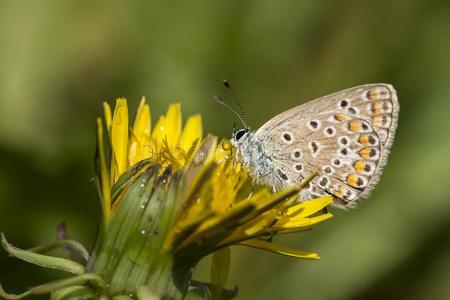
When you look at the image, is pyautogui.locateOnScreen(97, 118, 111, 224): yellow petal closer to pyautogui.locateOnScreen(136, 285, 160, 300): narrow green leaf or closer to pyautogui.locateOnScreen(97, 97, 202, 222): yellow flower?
pyautogui.locateOnScreen(97, 97, 202, 222): yellow flower

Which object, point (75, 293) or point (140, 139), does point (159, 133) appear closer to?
point (140, 139)

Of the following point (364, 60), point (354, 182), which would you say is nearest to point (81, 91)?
point (364, 60)

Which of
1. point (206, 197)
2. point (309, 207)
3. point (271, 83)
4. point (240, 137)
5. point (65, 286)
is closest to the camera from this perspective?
point (65, 286)

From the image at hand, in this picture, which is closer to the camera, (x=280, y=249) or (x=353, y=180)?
(x=280, y=249)

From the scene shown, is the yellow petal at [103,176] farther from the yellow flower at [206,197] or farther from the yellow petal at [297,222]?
the yellow petal at [297,222]

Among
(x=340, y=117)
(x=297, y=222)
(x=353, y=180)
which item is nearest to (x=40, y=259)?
(x=297, y=222)

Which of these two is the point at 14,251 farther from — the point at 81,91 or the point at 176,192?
the point at 81,91

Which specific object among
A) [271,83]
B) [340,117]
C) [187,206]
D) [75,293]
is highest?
[271,83]
